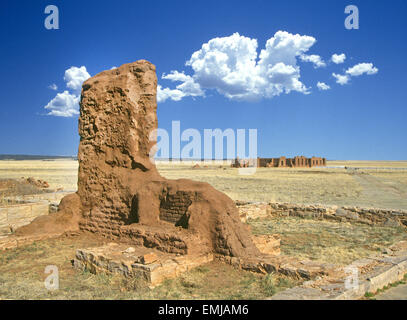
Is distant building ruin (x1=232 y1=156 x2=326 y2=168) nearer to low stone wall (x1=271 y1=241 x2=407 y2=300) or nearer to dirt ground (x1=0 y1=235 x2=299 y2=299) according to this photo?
low stone wall (x1=271 y1=241 x2=407 y2=300)

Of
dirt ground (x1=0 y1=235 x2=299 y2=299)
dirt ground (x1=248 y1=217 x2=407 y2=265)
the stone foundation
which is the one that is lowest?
dirt ground (x1=248 y1=217 x2=407 y2=265)

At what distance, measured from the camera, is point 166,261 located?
22.1ft

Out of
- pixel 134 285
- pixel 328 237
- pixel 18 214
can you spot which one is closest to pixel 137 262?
pixel 134 285

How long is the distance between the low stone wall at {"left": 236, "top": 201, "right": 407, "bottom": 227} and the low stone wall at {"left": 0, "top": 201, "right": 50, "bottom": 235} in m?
8.47

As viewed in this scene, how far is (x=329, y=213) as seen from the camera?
46.6 feet

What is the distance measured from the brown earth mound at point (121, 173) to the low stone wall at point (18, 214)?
2156 mm

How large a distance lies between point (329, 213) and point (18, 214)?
12758 millimetres

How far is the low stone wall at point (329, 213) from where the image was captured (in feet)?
42.1

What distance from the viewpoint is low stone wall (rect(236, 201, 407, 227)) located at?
1284 centimetres

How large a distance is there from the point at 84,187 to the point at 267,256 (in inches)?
253

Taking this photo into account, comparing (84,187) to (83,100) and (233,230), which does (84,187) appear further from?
(233,230)
